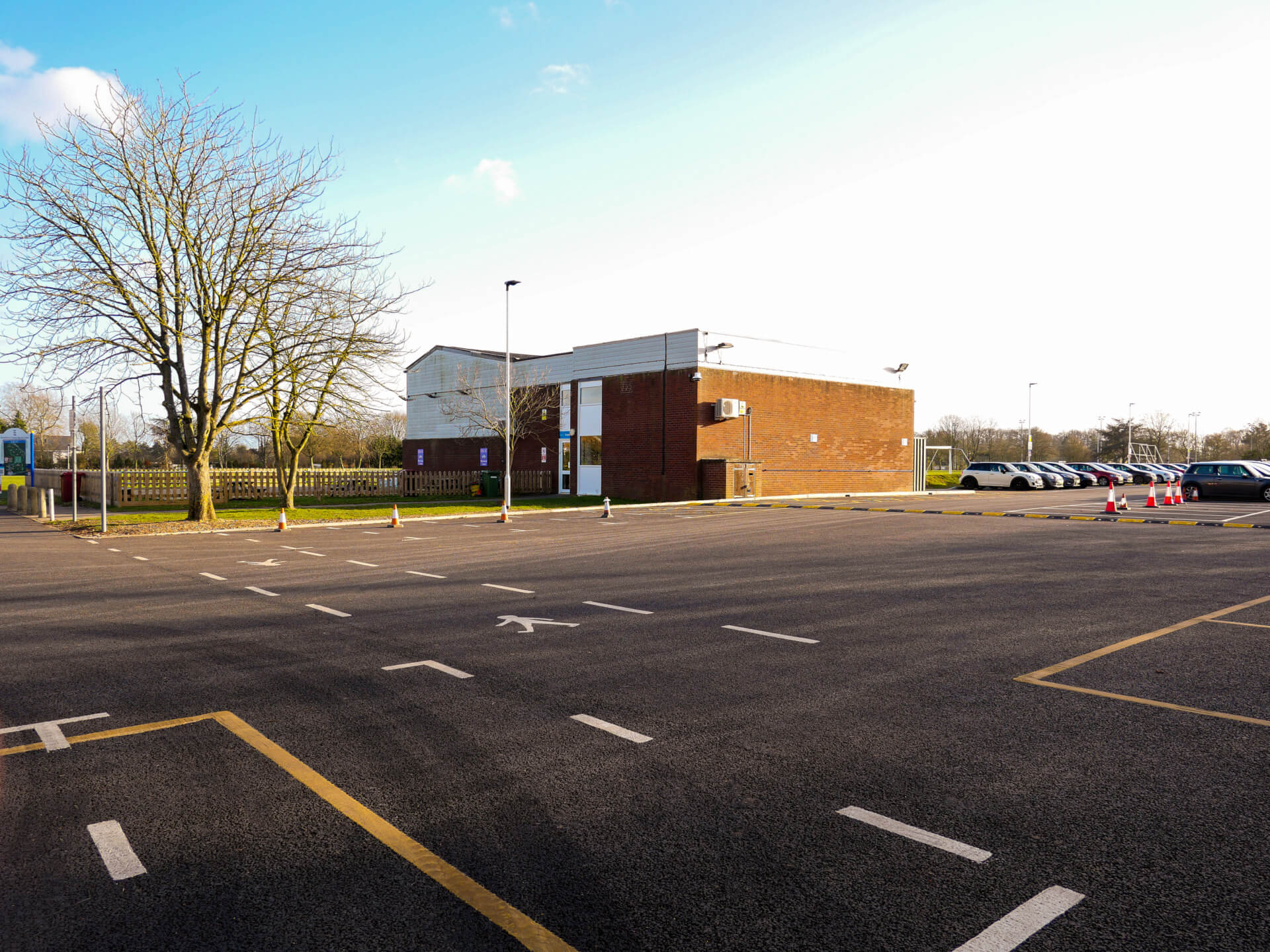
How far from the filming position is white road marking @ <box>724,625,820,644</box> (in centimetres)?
800

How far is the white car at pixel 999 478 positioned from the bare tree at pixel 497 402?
79.2 ft

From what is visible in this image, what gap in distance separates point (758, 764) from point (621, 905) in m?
1.67

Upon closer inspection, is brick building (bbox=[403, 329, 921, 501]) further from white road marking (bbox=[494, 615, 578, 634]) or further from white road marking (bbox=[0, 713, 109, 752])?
white road marking (bbox=[0, 713, 109, 752])

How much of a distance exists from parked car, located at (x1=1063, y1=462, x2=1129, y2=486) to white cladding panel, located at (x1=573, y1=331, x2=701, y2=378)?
30.3 metres

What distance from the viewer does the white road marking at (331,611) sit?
9.32m

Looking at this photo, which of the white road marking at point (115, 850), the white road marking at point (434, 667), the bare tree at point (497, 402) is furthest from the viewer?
the bare tree at point (497, 402)

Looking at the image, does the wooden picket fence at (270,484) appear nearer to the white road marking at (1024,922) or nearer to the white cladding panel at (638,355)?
the white cladding panel at (638,355)

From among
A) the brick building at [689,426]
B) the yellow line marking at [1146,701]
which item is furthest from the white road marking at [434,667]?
the brick building at [689,426]

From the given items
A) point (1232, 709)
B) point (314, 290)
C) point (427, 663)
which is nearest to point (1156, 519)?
point (1232, 709)

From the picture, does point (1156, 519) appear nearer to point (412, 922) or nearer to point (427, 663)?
point (427, 663)

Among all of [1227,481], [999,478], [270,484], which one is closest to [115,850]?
[270,484]

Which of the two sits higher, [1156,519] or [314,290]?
[314,290]

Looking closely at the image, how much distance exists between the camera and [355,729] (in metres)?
5.36

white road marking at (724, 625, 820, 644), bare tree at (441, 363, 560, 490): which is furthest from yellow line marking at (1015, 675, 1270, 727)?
bare tree at (441, 363, 560, 490)
